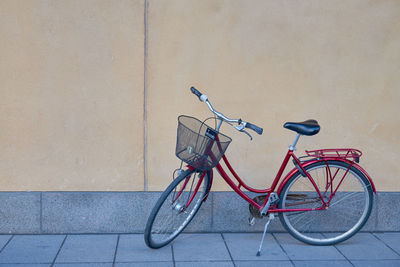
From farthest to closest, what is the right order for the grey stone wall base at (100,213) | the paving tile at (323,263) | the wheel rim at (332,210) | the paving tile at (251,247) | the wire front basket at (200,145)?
the wheel rim at (332,210)
the grey stone wall base at (100,213)
the paving tile at (251,247)
the paving tile at (323,263)
the wire front basket at (200,145)

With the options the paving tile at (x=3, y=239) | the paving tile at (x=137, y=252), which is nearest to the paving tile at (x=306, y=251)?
the paving tile at (x=137, y=252)

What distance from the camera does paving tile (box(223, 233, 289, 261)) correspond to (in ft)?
14.2

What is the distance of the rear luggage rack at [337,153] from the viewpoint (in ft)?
14.5

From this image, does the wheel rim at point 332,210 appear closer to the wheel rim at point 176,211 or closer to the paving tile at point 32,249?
the wheel rim at point 176,211

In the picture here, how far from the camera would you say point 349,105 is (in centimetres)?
478

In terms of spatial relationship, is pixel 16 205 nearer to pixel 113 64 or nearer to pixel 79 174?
pixel 79 174

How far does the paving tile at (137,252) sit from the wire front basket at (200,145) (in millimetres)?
887

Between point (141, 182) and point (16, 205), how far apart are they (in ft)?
3.79

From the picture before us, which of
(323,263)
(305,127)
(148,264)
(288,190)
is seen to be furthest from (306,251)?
(148,264)

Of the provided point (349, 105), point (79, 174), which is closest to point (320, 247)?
point (349, 105)

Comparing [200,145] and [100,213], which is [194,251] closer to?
[100,213]

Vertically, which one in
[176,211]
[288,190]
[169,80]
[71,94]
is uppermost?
[169,80]

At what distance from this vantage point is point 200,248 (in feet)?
14.7

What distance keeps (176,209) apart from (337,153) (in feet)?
4.86
